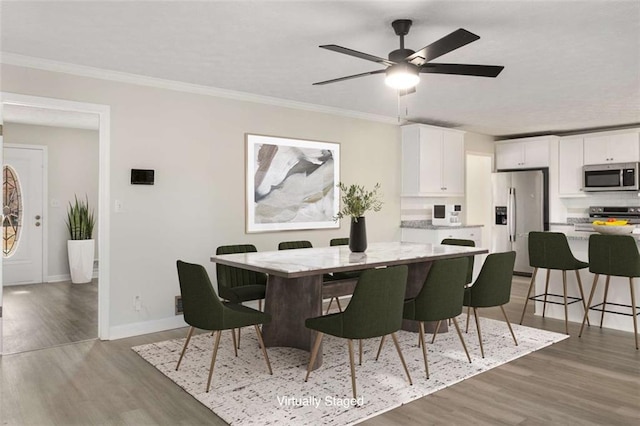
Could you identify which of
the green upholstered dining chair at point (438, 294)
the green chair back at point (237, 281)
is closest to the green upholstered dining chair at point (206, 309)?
the green chair back at point (237, 281)

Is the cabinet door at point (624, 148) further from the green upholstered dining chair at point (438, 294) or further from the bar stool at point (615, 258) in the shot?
the green upholstered dining chair at point (438, 294)

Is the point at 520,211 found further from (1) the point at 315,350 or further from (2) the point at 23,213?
(2) the point at 23,213

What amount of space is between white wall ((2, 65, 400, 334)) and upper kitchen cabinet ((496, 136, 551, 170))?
4.07 metres

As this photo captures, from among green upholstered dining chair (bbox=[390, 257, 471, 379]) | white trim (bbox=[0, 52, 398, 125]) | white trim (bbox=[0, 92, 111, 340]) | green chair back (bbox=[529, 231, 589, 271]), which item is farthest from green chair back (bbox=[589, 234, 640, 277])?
white trim (bbox=[0, 92, 111, 340])

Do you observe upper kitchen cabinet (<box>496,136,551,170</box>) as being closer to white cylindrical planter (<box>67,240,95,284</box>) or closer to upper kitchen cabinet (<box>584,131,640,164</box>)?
upper kitchen cabinet (<box>584,131,640,164</box>)

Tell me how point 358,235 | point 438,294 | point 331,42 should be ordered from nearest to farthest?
point 438,294 → point 331,42 → point 358,235

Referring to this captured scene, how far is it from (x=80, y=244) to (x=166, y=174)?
326cm

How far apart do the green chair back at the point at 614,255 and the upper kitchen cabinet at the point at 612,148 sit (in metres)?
3.15

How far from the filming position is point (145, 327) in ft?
14.5

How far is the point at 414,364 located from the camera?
139 inches

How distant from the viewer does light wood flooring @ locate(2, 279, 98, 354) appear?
4.18m

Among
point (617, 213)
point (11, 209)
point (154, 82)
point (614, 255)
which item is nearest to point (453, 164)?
point (617, 213)

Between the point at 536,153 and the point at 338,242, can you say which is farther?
the point at 536,153

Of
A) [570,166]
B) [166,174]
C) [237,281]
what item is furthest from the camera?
[570,166]
